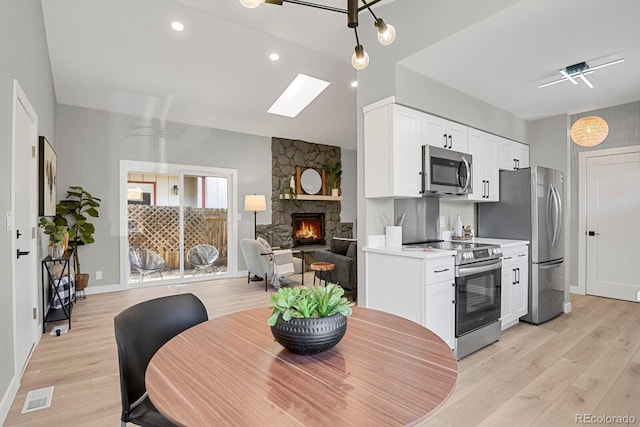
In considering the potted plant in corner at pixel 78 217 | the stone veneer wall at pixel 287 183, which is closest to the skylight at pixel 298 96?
the stone veneer wall at pixel 287 183

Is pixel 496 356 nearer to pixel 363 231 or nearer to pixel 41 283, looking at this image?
pixel 363 231

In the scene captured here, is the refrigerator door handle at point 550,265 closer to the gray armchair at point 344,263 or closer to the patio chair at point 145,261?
the gray armchair at point 344,263

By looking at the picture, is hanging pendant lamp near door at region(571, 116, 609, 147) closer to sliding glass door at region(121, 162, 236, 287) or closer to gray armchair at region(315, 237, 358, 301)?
gray armchair at region(315, 237, 358, 301)

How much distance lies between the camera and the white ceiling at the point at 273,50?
101 inches

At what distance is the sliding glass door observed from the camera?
5.41m

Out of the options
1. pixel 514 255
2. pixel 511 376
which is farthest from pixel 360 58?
pixel 514 255

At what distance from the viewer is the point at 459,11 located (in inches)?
99.3

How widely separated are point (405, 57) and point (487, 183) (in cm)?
177

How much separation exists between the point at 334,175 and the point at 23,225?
5.66 m

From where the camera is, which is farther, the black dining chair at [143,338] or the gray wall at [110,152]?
the gray wall at [110,152]

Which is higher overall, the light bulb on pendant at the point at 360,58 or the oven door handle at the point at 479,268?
the light bulb on pendant at the point at 360,58

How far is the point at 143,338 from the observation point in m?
1.40

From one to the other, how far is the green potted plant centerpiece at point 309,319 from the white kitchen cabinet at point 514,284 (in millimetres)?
2833

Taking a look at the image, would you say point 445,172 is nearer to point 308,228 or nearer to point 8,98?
point 8,98
